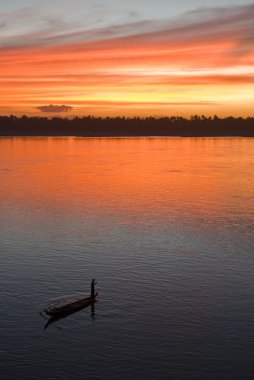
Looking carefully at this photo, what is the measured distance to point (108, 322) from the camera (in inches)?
1020

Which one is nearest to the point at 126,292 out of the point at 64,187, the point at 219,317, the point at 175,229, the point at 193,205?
the point at 219,317

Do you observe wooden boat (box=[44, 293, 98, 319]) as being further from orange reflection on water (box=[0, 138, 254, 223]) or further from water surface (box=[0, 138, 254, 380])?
orange reflection on water (box=[0, 138, 254, 223])

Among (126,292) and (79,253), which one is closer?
(126,292)

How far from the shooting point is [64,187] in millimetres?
76500

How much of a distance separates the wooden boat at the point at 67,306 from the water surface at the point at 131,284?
1.20 feet

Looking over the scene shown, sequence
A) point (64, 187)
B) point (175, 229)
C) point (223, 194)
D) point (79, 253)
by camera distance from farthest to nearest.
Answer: point (64, 187) < point (223, 194) < point (175, 229) < point (79, 253)

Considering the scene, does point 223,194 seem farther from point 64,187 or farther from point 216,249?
point 216,249

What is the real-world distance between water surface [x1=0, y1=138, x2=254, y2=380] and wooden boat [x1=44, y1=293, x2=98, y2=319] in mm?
367

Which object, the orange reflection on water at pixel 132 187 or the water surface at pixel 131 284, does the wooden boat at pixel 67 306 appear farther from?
the orange reflection on water at pixel 132 187

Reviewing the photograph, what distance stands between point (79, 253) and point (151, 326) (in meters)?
13.4

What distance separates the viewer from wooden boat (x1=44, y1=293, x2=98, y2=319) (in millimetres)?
26000

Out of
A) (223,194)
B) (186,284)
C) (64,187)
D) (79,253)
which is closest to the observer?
(186,284)

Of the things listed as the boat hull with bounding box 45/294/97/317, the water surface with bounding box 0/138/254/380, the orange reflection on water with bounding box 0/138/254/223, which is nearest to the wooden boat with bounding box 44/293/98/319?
the boat hull with bounding box 45/294/97/317

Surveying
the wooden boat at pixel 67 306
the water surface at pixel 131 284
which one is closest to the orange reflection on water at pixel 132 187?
the water surface at pixel 131 284
